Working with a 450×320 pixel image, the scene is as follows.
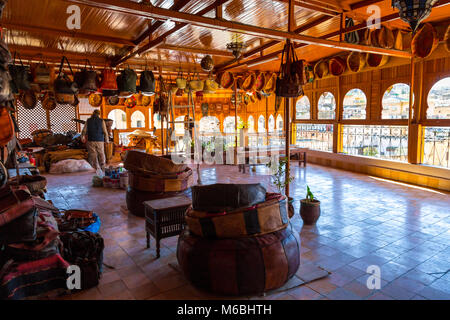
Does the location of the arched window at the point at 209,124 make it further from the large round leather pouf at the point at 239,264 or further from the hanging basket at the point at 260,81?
the large round leather pouf at the point at 239,264

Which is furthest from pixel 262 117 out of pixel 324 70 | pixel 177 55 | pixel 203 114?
pixel 177 55

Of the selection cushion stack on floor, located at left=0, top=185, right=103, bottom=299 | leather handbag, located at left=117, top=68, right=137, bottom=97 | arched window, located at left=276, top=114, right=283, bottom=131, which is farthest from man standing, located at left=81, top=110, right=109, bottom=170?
arched window, located at left=276, top=114, right=283, bottom=131

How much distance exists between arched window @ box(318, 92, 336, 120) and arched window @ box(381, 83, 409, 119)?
208cm

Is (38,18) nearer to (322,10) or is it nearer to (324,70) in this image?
(322,10)

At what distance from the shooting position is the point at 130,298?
2943 millimetres

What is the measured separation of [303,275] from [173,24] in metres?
5.40

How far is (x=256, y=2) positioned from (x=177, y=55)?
4.06m

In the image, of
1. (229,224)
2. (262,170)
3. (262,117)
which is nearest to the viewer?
(229,224)

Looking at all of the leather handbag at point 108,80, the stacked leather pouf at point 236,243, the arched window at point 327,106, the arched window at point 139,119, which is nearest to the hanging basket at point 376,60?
the arched window at point 327,106

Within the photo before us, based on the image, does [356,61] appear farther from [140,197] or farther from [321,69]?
[140,197]

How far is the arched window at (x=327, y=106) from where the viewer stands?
11172mm

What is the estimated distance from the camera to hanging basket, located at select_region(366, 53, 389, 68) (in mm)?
8336

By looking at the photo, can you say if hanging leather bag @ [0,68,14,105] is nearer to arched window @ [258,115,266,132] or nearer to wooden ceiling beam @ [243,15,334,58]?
wooden ceiling beam @ [243,15,334,58]

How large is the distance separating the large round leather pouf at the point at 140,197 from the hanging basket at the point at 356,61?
21.6ft
